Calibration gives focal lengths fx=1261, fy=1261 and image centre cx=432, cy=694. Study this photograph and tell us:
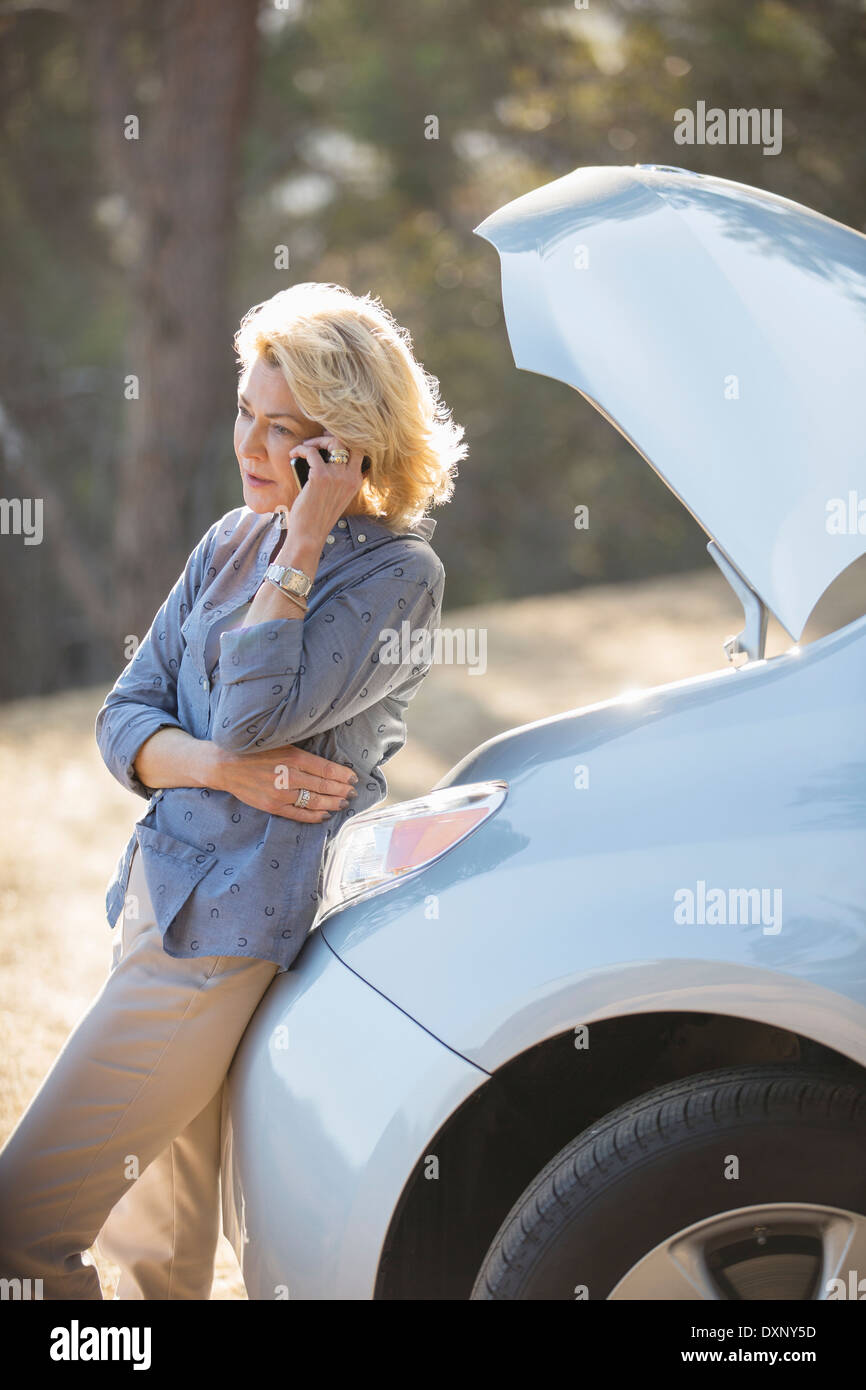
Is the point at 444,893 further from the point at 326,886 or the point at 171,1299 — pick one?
the point at 171,1299

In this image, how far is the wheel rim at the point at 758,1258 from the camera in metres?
1.68

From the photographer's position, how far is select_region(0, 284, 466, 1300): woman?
6.45 ft

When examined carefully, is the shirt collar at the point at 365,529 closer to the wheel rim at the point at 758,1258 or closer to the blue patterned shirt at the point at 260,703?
the blue patterned shirt at the point at 260,703

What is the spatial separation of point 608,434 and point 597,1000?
59.0ft

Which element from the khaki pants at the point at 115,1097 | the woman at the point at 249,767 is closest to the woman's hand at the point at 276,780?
the woman at the point at 249,767

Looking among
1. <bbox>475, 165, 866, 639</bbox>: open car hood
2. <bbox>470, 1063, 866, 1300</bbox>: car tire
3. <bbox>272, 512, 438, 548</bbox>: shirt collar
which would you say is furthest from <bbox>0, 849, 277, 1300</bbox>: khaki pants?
<bbox>475, 165, 866, 639</bbox>: open car hood

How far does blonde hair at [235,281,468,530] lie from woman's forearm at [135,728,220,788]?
1.65 feet

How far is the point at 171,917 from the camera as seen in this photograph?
1.98 metres

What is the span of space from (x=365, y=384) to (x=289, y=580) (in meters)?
0.36

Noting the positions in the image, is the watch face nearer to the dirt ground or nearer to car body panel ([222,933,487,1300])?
car body panel ([222,933,487,1300])

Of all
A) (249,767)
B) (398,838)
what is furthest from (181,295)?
(398,838)

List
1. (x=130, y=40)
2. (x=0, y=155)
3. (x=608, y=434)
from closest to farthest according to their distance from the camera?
1. (x=130, y=40)
2. (x=0, y=155)
3. (x=608, y=434)

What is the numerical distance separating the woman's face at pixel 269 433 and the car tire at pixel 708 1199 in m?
1.12
